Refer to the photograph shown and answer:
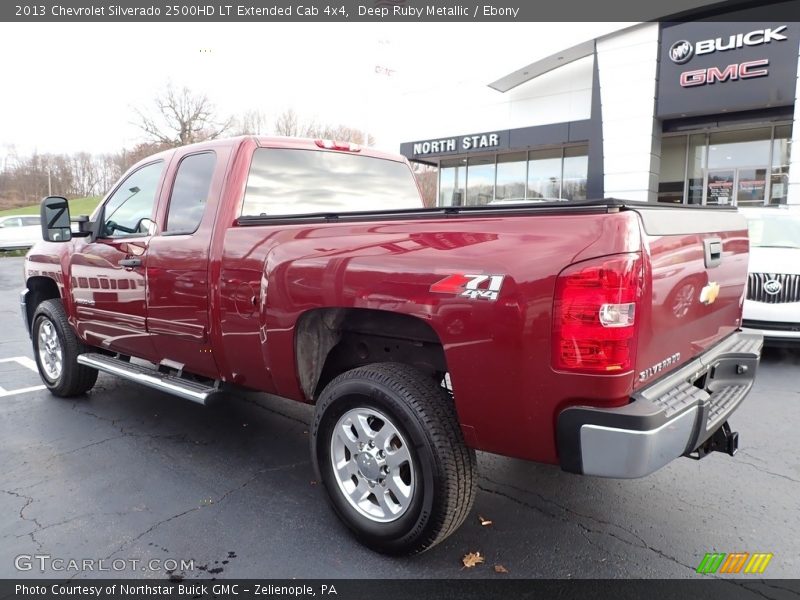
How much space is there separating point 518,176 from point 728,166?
7499mm

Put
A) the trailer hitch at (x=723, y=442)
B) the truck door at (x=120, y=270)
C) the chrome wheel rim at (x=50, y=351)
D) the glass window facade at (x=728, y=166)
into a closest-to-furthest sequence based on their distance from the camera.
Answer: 1. the trailer hitch at (x=723, y=442)
2. the truck door at (x=120, y=270)
3. the chrome wheel rim at (x=50, y=351)
4. the glass window facade at (x=728, y=166)

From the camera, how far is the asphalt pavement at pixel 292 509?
8.96 feet

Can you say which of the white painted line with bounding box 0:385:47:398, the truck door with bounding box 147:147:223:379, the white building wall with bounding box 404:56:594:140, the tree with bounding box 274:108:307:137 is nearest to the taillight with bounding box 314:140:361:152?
the truck door with bounding box 147:147:223:379

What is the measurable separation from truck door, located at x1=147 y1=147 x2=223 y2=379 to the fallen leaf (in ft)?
6.28

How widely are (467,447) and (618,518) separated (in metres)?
1.20

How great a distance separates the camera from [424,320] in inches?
97.1

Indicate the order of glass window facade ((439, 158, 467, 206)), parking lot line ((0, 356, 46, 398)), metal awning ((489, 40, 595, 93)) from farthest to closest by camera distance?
glass window facade ((439, 158, 467, 206)) < metal awning ((489, 40, 595, 93)) < parking lot line ((0, 356, 46, 398))

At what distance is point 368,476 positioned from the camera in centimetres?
281

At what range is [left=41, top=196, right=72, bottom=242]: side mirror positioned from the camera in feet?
14.9

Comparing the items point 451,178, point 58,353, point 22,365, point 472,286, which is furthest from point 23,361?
point 451,178

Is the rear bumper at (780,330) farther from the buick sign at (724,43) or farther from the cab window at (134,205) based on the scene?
the buick sign at (724,43)

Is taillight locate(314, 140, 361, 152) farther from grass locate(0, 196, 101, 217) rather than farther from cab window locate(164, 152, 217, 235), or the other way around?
grass locate(0, 196, 101, 217)

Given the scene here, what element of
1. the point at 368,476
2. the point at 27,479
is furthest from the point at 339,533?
the point at 27,479

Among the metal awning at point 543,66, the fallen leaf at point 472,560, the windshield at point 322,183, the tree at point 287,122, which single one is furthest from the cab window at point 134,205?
the tree at point 287,122
